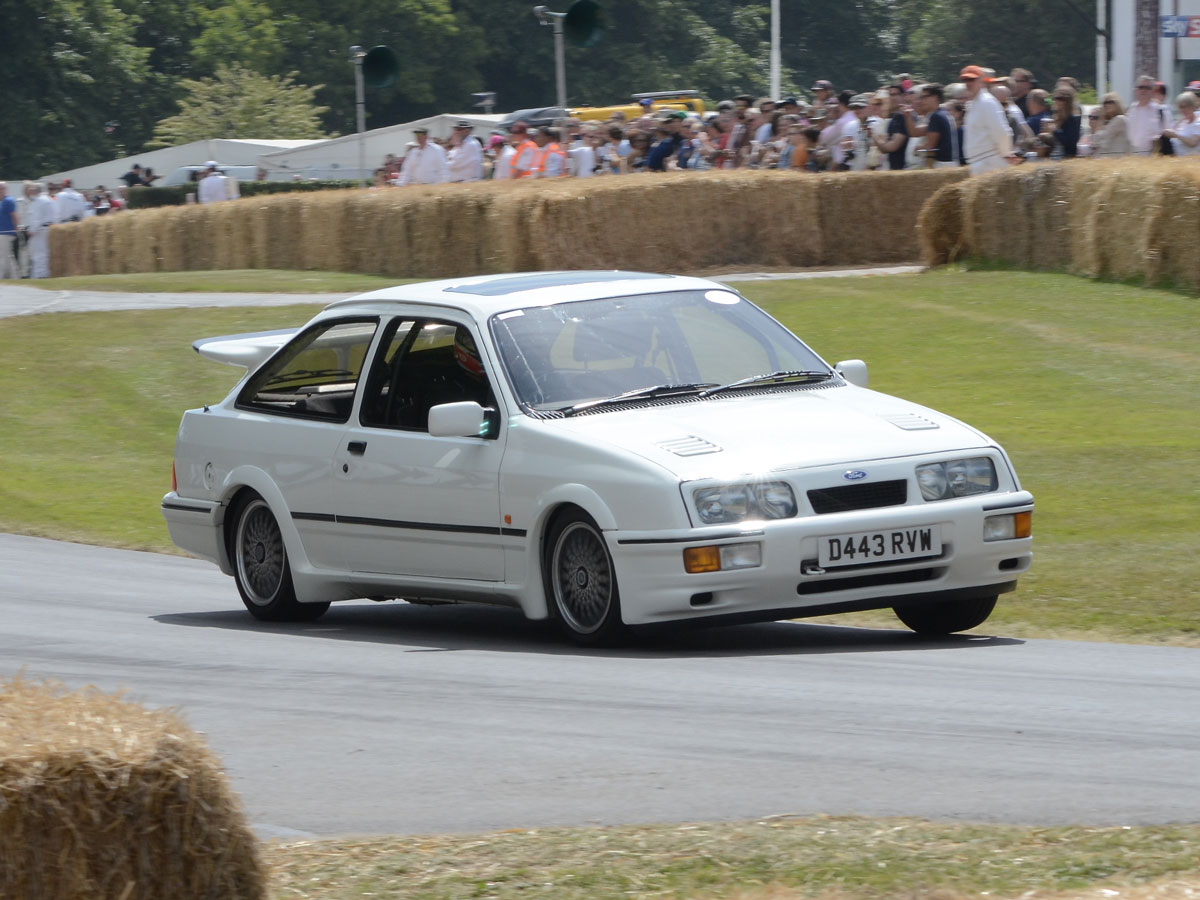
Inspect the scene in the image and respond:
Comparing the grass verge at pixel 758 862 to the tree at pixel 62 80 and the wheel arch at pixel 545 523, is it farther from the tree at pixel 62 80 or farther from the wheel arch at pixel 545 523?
the tree at pixel 62 80

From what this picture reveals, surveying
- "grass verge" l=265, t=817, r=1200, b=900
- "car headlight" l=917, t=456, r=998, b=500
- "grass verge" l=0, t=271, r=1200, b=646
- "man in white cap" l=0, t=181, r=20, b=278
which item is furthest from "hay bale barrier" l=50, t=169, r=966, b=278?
"grass verge" l=265, t=817, r=1200, b=900

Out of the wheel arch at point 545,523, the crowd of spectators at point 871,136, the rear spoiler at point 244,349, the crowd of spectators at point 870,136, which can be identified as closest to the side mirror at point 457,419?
the wheel arch at point 545,523

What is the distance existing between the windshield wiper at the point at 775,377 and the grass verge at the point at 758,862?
3.79 metres

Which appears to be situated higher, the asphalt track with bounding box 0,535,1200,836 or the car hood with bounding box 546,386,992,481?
the car hood with bounding box 546,386,992,481

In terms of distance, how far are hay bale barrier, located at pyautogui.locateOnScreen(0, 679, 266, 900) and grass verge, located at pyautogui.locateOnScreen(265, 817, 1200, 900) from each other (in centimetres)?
46

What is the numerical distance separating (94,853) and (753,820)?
1.77 metres

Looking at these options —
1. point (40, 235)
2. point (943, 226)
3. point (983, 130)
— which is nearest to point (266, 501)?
point (943, 226)

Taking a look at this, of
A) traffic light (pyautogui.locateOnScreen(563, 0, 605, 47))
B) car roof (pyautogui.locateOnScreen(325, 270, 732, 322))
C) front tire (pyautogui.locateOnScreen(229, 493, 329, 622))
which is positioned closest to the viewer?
car roof (pyautogui.locateOnScreen(325, 270, 732, 322))

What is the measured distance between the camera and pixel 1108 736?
606 cm

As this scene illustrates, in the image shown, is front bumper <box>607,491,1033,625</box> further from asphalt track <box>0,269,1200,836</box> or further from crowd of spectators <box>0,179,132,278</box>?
crowd of spectators <box>0,179,132,278</box>

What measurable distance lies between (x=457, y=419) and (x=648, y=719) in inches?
89.0

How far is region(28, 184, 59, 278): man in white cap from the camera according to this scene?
4181 cm

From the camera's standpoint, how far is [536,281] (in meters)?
9.41

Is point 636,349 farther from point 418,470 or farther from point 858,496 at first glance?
point 858,496
